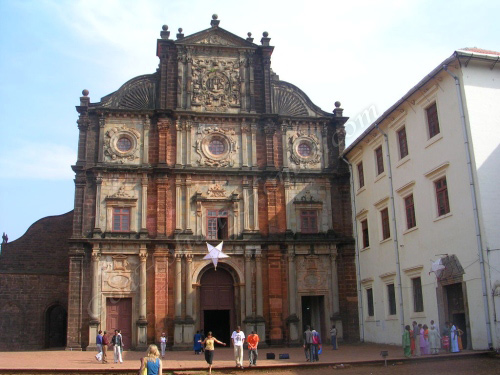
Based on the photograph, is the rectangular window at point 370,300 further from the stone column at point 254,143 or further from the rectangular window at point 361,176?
the stone column at point 254,143

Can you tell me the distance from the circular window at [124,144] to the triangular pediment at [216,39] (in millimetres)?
6716

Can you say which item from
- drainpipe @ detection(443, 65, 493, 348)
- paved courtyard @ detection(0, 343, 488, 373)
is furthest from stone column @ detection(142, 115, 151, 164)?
drainpipe @ detection(443, 65, 493, 348)

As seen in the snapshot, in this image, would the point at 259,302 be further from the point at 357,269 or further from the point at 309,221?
the point at 357,269

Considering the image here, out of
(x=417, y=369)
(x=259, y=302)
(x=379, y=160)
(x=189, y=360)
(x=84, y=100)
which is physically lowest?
(x=417, y=369)

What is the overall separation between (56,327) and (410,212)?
73.3 feet

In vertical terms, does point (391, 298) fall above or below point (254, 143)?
below

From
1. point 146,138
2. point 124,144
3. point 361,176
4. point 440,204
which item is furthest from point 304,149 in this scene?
point 440,204

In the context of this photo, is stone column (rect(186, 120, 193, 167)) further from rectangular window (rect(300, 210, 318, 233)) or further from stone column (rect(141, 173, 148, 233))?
rectangular window (rect(300, 210, 318, 233))

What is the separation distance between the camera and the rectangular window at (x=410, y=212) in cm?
2623

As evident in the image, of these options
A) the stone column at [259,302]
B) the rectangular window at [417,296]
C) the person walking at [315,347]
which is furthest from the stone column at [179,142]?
the rectangular window at [417,296]

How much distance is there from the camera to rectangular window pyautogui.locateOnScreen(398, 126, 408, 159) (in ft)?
88.6

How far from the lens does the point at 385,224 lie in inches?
1145

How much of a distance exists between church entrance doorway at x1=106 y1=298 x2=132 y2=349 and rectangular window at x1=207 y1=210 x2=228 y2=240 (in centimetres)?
560

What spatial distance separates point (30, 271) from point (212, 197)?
37.4ft
